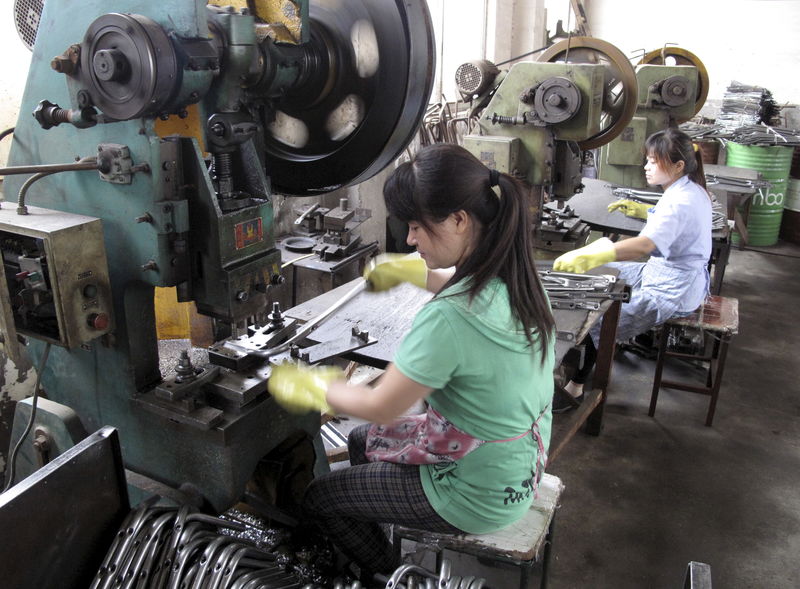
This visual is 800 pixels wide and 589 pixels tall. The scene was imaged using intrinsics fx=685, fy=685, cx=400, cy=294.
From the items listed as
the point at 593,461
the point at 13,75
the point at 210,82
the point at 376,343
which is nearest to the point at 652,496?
the point at 593,461

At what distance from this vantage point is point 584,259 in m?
2.45

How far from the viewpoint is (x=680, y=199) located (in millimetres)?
2627

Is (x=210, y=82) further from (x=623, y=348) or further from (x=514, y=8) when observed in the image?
(x=514, y=8)

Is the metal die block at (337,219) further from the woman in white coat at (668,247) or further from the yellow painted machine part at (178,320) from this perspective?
the woman in white coat at (668,247)

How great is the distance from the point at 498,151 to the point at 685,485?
1441 mm

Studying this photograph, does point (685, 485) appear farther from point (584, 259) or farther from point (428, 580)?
point (428, 580)

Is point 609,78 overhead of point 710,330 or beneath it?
overhead

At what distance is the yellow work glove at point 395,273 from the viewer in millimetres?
1771

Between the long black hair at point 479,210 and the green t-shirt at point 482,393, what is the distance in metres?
0.03

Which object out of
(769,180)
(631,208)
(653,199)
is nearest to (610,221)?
(631,208)

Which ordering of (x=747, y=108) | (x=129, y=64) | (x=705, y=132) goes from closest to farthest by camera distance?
(x=129, y=64) → (x=705, y=132) → (x=747, y=108)

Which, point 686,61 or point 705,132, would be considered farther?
point 705,132

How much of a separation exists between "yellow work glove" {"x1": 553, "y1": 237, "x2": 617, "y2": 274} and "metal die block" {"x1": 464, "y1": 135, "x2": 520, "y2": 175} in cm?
44

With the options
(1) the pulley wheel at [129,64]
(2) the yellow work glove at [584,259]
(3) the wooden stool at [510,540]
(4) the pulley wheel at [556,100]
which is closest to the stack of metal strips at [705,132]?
(4) the pulley wheel at [556,100]
